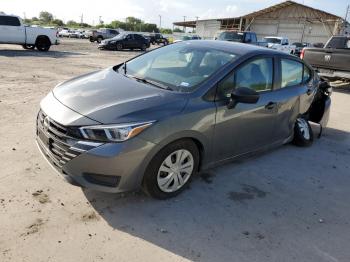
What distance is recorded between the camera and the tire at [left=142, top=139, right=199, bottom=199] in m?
3.56

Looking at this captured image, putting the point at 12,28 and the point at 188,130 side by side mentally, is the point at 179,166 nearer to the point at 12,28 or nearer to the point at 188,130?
the point at 188,130

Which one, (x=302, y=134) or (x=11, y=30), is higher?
(x=11, y=30)

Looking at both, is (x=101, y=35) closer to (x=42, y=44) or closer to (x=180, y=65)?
(x=42, y=44)

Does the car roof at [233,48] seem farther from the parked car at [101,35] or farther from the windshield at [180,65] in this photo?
the parked car at [101,35]

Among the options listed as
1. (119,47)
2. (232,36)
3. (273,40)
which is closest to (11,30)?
(119,47)

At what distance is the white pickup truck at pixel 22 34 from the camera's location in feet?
62.9

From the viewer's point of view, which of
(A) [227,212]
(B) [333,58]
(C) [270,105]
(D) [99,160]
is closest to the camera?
(D) [99,160]

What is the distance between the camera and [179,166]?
382 centimetres

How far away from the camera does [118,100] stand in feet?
11.8

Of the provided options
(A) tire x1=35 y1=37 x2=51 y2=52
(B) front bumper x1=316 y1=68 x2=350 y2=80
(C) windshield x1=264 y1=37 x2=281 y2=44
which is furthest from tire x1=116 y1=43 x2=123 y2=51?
(B) front bumper x1=316 y1=68 x2=350 y2=80

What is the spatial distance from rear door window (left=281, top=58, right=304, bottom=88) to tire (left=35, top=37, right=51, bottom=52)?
18.4 m

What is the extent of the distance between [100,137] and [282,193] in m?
2.35

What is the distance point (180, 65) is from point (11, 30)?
1780 cm

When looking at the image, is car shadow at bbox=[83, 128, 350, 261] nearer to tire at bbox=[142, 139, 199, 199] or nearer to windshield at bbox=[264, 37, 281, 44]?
tire at bbox=[142, 139, 199, 199]
